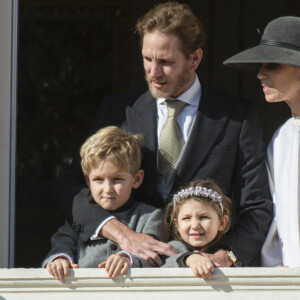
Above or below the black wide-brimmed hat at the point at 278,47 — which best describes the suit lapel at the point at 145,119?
below

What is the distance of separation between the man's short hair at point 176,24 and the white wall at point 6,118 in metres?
0.54

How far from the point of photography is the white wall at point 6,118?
143 inches

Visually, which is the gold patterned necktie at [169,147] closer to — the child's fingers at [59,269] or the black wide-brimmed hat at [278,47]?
the black wide-brimmed hat at [278,47]

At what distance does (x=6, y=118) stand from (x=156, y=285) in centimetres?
87

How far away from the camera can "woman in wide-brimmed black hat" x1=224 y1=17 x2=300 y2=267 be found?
141 inches

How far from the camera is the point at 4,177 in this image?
3.64m

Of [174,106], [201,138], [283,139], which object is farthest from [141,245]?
[283,139]

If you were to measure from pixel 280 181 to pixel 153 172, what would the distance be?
500 millimetres

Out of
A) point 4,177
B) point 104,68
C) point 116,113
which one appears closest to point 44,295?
point 4,177

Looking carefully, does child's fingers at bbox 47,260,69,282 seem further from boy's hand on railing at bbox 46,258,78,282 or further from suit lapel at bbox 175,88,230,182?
suit lapel at bbox 175,88,230,182

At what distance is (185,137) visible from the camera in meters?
3.74

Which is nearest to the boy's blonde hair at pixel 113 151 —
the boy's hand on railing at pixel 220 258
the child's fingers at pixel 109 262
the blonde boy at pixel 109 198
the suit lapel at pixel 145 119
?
the blonde boy at pixel 109 198

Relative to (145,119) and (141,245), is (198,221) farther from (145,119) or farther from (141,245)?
(145,119)

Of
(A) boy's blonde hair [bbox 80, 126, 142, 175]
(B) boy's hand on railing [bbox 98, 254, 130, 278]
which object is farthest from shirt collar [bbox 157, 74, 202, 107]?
(B) boy's hand on railing [bbox 98, 254, 130, 278]
